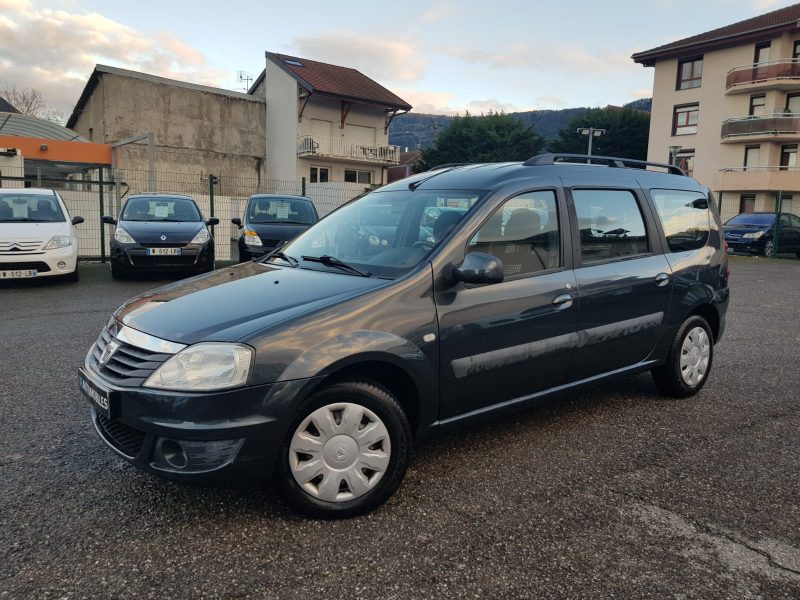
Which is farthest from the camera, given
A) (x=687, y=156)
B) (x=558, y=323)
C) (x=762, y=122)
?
(x=687, y=156)

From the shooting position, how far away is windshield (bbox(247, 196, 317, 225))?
12.9m

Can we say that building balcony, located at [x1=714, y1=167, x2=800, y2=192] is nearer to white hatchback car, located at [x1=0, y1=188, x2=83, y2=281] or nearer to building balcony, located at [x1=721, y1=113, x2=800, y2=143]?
building balcony, located at [x1=721, y1=113, x2=800, y2=143]

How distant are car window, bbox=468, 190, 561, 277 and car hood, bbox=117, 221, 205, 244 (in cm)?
856

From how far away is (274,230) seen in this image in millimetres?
12328

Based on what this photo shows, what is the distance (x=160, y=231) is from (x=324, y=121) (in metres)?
28.3

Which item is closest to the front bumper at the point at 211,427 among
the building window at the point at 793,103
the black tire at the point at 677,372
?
the black tire at the point at 677,372

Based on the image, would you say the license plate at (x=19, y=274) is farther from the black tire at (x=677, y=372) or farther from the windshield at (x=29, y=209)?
the black tire at (x=677, y=372)

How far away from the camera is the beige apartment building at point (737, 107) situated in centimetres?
3731

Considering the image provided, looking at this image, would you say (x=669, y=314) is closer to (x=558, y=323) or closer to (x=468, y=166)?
(x=558, y=323)

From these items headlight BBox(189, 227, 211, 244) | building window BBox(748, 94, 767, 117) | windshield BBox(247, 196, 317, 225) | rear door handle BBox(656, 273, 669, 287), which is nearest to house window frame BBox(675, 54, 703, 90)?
building window BBox(748, 94, 767, 117)

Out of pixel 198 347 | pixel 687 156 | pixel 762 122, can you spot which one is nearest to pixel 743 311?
pixel 198 347

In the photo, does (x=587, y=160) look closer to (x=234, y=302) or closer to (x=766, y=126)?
(x=234, y=302)

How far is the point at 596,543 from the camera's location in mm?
2793

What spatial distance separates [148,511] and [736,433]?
360 cm
